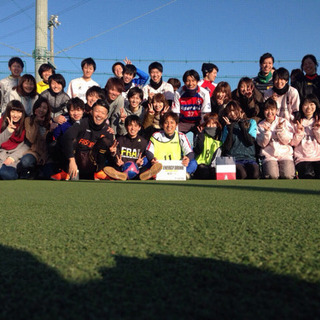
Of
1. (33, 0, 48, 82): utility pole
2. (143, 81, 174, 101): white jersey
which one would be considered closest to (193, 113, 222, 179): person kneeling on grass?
(143, 81, 174, 101): white jersey

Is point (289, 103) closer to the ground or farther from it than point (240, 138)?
farther from it

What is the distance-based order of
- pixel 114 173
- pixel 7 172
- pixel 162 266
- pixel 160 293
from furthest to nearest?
1. pixel 7 172
2. pixel 114 173
3. pixel 162 266
4. pixel 160 293

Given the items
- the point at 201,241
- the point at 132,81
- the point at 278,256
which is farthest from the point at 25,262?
the point at 132,81

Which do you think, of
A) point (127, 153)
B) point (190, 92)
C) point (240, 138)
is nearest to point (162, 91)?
point (190, 92)

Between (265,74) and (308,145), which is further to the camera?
(265,74)

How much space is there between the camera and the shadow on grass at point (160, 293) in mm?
661

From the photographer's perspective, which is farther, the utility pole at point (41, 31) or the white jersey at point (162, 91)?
the utility pole at point (41, 31)

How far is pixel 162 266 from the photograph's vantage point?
93 cm

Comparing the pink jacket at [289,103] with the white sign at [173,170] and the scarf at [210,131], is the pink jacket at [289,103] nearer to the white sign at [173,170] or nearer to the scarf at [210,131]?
the scarf at [210,131]

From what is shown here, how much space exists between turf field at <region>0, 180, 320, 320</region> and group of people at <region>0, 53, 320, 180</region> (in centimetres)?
353

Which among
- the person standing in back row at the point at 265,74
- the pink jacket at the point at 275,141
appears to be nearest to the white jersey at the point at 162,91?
the person standing in back row at the point at 265,74

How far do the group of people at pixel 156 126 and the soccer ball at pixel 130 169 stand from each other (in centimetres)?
2

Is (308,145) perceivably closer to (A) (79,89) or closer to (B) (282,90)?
(B) (282,90)

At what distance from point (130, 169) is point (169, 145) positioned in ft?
2.46
